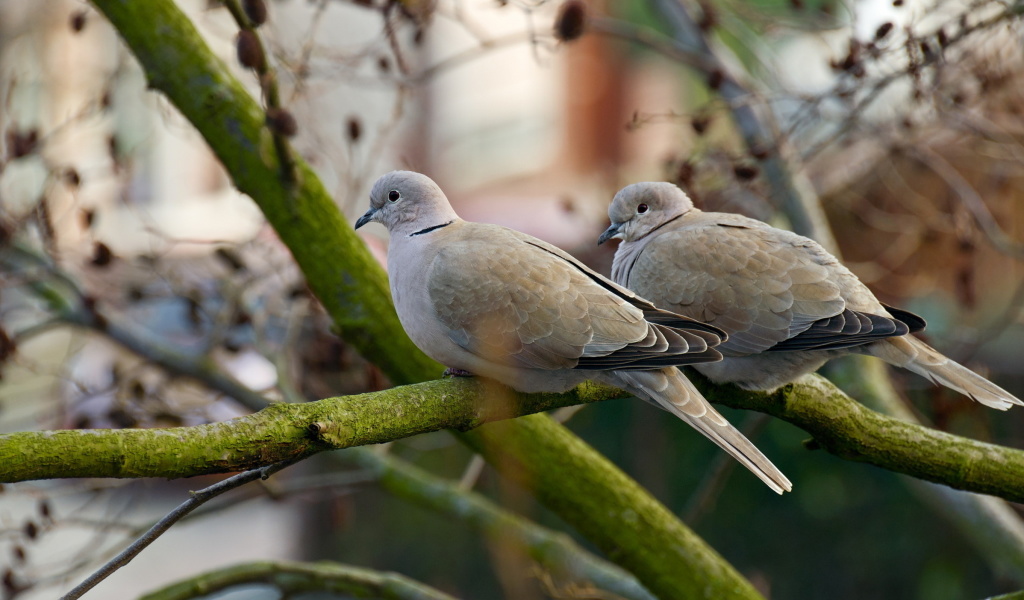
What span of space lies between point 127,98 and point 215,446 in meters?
12.2

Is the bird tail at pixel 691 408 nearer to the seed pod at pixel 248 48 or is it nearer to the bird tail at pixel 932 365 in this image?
the bird tail at pixel 932 365

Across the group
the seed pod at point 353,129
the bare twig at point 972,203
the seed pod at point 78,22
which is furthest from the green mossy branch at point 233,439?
the bare twig at point 972,203

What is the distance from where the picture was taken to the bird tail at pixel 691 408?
8.06 feet

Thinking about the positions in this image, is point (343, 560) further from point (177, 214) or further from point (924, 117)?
point (177, 214)

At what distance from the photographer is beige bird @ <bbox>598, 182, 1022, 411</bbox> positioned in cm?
278

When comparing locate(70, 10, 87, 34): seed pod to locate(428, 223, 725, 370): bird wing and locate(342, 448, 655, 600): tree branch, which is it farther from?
locate(428, 223, 725, 370): bird wing

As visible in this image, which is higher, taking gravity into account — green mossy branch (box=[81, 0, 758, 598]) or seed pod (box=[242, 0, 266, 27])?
seed pod (box=[242, 0, 266, 27])

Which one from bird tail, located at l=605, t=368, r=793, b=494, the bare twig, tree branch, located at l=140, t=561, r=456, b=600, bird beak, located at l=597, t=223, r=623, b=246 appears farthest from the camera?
the bare twig

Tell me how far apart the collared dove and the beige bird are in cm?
24

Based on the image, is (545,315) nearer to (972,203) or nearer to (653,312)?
(653,312)

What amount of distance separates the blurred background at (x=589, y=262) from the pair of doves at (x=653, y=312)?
1.91 ft

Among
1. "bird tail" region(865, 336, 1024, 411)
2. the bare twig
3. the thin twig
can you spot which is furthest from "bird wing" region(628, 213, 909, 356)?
the bare twig

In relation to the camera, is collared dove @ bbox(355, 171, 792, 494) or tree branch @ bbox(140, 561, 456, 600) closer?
collared dove @ bbox(355, 171, 792, 494)

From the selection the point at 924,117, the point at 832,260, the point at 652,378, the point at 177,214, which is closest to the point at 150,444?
the point at 652,378
